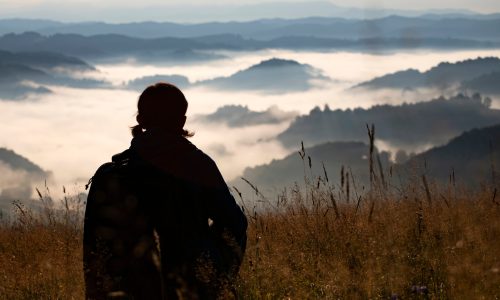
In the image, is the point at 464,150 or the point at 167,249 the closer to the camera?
the point at 167,249

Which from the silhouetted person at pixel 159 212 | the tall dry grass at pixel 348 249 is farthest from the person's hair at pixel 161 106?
the tall dry grass at pixel 348 249

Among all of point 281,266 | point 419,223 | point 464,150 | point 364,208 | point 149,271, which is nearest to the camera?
point 149,271

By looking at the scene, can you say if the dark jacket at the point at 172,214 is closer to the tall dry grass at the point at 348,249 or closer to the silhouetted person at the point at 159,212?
the silhouetted person at the point at 159,212

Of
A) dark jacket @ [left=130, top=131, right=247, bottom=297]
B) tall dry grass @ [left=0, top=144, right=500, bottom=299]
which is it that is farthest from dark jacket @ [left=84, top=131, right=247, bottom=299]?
tall dry grass @ [left=0, top=144, right=500, bottom=299]

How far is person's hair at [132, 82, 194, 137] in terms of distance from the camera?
9.56 ft

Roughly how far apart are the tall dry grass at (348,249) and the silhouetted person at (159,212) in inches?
18.3

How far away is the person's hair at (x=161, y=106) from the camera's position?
115 inches

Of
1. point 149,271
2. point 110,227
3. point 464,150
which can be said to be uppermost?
point 110,227

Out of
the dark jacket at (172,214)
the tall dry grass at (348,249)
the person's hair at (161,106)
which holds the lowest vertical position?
the tall dry grass at (348,249)

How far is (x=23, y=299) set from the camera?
381cm

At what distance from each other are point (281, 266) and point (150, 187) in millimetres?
1150

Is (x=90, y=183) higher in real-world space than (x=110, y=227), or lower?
higher

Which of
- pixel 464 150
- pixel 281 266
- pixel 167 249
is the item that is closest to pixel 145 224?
pixel 167 249

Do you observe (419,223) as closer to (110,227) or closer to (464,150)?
(110,227)
